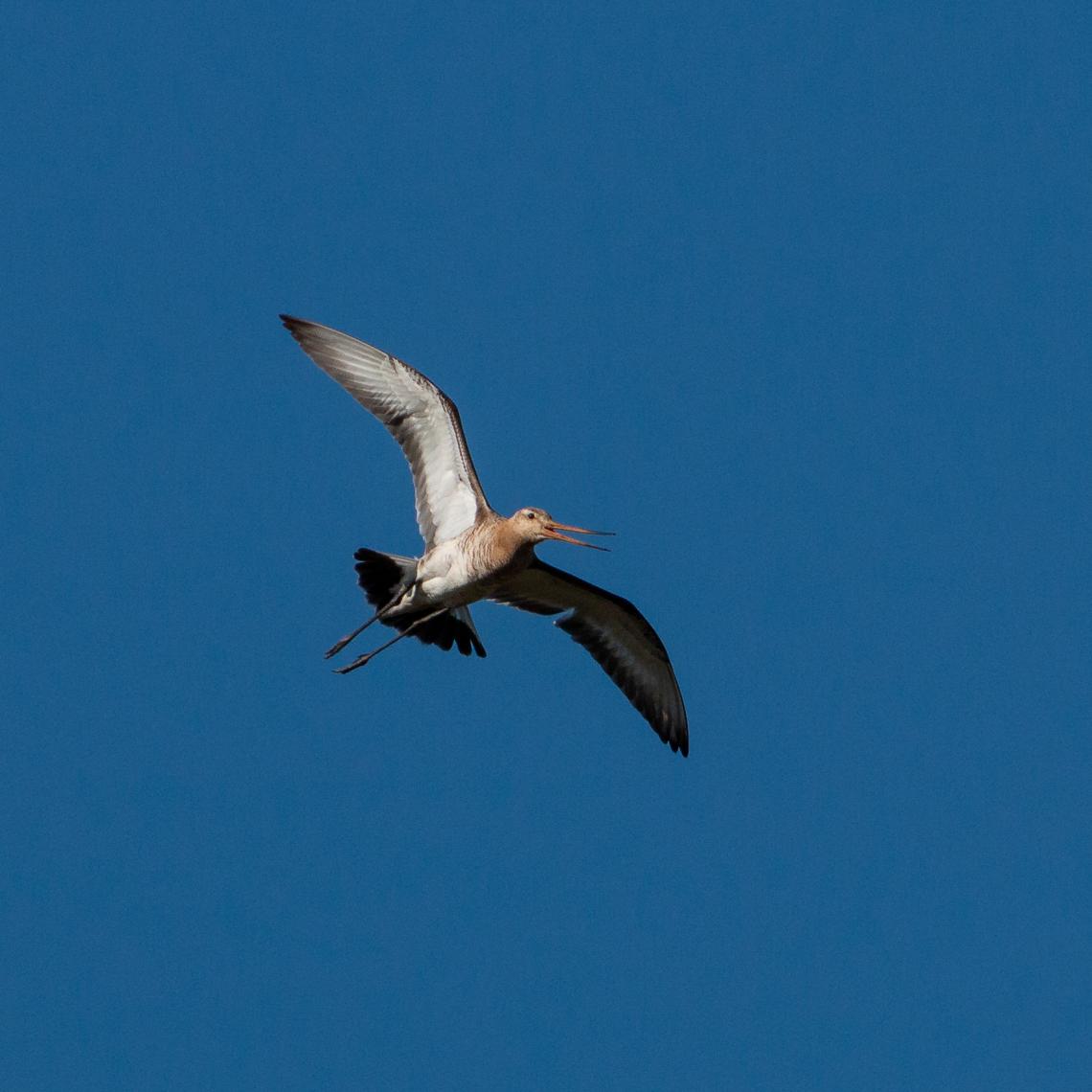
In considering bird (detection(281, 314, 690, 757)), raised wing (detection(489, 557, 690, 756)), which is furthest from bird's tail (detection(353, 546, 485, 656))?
raised wing (detection(489, 557, 690, 756))

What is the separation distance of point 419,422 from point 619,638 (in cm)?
254

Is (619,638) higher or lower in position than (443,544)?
higher

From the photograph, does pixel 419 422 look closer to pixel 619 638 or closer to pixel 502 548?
pixel 502 548

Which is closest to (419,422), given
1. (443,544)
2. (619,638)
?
(443,544)

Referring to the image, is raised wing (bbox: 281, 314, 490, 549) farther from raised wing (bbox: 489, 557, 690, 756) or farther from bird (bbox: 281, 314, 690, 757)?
raised wing (bbox: 489, 557, 690, 756)

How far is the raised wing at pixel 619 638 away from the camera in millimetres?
14094

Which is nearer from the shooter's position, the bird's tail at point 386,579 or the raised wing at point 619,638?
the bird's tail at point 386,579

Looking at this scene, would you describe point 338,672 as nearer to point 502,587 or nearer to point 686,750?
point 502,587

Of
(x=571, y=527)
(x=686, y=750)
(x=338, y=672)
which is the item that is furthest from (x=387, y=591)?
(x=686, y=750)

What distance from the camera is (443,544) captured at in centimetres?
1342

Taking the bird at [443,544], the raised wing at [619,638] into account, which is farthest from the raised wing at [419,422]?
the raised wing at [619,638]

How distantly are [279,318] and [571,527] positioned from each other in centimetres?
306

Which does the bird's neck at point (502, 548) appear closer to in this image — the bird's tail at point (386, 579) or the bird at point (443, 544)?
the bird at point (443, 544)

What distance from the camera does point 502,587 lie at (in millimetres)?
14000
